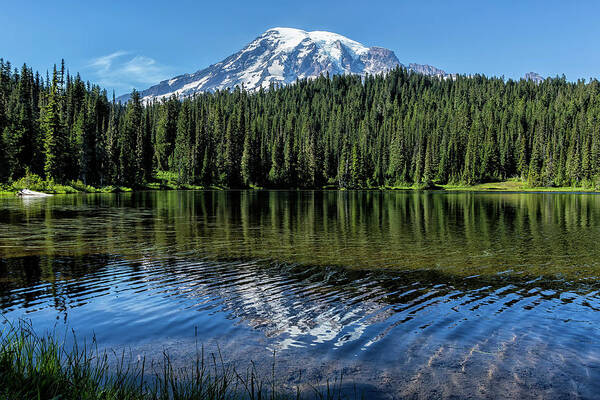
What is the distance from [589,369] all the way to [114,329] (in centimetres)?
1123

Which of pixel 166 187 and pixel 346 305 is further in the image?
pixel 166 187

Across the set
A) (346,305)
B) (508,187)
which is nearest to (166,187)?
(508,187)

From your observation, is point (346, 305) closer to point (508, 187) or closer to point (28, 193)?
point (28, 193)

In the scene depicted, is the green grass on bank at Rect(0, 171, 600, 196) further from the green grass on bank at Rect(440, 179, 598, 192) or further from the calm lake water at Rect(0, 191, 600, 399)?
the calm lake water at Rect(0, 191, 600, 399)

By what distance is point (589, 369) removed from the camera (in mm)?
8914

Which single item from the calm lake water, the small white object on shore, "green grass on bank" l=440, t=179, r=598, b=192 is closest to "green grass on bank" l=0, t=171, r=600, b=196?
"green grass on bank" l=440, t=179, r=598, b=192

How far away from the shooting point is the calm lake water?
895 cm

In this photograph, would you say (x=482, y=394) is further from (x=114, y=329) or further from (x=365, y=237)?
(x=365, y=237)

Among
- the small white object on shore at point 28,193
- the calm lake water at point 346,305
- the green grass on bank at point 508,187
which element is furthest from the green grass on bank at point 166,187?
the calm lake water at point 346,305

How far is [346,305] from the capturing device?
1352 centimetres

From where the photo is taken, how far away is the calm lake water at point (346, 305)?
352 inches

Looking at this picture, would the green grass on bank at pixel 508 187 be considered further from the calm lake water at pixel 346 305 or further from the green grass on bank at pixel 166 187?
the calm lake water at pixel 346 305

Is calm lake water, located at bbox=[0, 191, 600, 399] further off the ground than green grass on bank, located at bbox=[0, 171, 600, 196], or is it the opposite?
green grass on bank, located at bbox=[0, 171, 600, 196]

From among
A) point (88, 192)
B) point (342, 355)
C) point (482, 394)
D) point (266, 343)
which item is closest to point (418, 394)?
point (482, 394)
